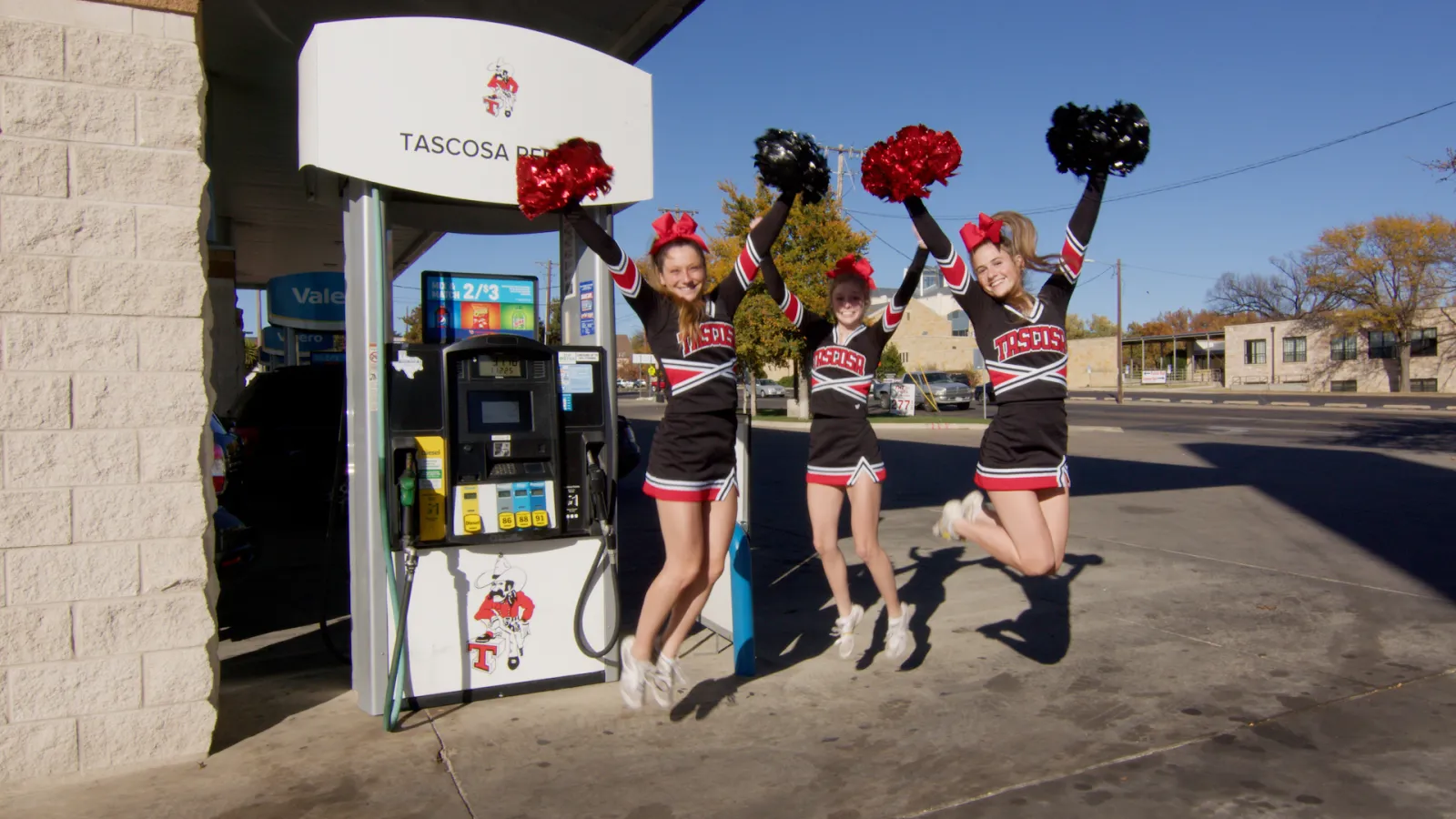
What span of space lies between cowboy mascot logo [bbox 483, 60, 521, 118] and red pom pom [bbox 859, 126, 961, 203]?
5.46ft

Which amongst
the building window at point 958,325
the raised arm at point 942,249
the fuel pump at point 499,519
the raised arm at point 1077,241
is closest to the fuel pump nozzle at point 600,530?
the fuel pump at point 499,519

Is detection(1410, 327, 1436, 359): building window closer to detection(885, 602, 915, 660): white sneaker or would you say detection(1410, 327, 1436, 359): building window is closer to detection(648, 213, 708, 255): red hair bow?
detection(885, 602, 915, 660): white sneaker

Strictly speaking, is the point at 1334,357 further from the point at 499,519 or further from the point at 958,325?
the point at 499,519

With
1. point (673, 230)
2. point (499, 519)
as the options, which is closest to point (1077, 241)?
point (673, 230)

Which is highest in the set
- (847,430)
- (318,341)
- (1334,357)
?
(1334,357)

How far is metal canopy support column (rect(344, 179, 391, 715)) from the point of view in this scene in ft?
14.1

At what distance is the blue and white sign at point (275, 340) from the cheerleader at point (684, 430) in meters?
15.1

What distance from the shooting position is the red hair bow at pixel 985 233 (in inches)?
172

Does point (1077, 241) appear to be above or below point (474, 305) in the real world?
above

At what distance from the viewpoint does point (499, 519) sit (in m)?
4.52

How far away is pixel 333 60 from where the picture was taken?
4055mm

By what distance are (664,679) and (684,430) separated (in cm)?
105

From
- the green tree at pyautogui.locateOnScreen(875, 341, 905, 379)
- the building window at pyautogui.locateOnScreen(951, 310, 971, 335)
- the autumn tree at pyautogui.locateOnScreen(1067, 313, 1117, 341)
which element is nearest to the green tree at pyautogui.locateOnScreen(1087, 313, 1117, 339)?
the autumn tree at pyautogui.locateOnScreen(1067, 313, 1117, 341)

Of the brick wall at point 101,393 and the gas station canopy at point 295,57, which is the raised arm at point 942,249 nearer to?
the gas station canopy at point 295,57
